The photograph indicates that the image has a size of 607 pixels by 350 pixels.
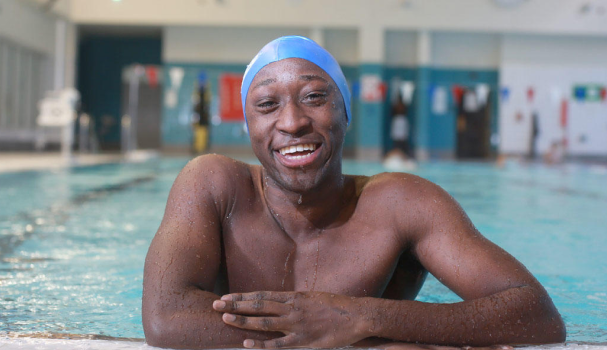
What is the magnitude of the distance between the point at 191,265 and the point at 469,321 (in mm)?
693

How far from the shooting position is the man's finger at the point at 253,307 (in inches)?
56.5

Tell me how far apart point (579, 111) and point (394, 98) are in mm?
5877

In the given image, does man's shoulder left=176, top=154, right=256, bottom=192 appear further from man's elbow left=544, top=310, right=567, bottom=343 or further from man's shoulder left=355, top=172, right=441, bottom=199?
man's elbow left=544, top=310, right=567, bottom=343

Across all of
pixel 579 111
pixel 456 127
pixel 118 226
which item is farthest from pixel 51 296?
pixel 579 111

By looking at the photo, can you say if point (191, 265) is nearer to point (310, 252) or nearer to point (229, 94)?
point (310, 252)

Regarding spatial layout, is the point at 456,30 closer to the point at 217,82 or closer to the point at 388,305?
the point at 217,82

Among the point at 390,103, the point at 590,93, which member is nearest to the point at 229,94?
the point at 390,103

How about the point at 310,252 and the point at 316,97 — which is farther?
the point at 310,252

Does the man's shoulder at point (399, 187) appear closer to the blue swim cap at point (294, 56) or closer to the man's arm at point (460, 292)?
the man's arm at point (460, 292)

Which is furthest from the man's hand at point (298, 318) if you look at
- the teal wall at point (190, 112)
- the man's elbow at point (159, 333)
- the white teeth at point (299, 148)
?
the teal wall at point (190, 112)

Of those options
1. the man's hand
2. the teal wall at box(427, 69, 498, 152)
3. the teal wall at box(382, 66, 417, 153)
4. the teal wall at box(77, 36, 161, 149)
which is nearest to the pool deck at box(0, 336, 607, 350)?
the man's hand

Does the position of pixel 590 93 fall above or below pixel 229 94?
above

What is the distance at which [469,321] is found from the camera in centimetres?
149

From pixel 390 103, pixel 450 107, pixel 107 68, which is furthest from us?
pixel 107 68
